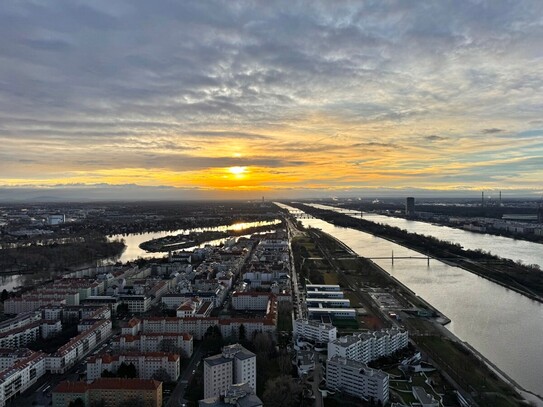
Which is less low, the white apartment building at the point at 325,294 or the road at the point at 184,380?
the white apartment building at the point at 325,294

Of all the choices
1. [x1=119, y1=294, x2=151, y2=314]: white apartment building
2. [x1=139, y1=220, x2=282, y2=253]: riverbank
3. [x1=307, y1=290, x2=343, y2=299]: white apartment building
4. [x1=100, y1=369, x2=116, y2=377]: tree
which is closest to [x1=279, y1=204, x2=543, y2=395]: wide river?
[x1=307, y1=290, x2=343, y2=299]: white apartment building

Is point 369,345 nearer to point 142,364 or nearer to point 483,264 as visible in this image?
point 142,364

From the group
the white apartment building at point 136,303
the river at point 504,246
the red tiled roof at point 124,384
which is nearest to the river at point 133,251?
the white apartment building at point 136,303

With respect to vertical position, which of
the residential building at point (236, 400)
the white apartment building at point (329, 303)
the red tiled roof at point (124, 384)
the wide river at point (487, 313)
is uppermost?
the residential building at point (236, 400)

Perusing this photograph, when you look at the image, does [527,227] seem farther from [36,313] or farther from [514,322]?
[36,313]

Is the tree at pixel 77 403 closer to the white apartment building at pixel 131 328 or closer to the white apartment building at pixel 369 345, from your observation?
the white apartment building at pixel 131 328

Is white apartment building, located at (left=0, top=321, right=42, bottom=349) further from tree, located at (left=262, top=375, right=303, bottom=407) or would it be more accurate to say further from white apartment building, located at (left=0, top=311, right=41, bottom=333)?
tree, located at (left=262, top=375, right=303, bottom=407)
